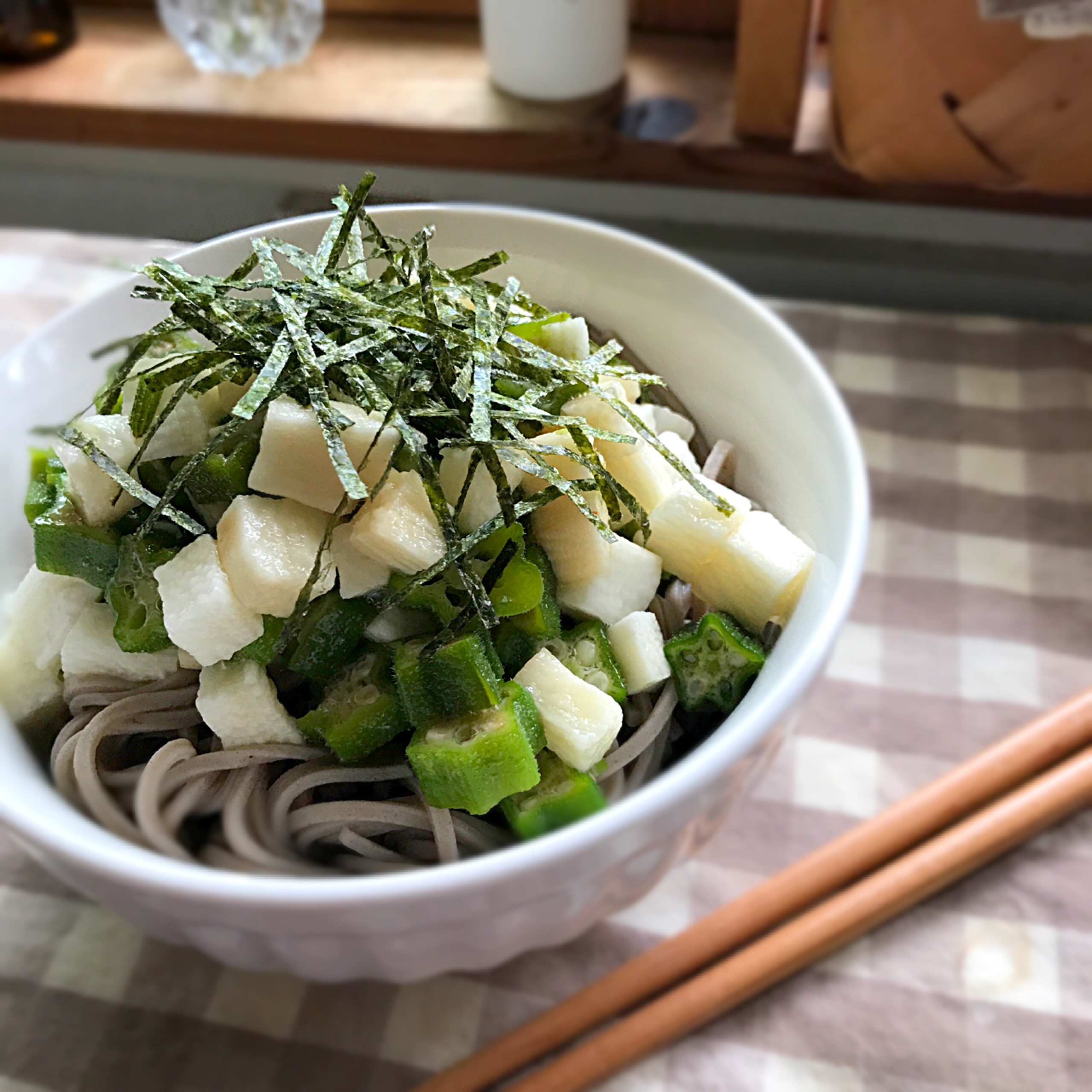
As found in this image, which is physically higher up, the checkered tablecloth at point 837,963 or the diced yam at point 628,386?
the diced yam at point 628,386

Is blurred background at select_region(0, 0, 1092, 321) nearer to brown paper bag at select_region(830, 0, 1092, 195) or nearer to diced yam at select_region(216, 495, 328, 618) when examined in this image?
brown paper bag at select_region(830, 0, 1092, 195)

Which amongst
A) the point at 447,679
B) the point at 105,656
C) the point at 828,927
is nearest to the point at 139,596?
the point at 105,656

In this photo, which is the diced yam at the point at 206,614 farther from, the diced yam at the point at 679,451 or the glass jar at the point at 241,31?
the glass jar at the point at 241,31

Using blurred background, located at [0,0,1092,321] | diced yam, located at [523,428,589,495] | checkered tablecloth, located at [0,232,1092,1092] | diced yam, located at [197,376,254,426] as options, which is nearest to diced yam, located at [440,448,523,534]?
diced yam, located at [523,428,589,495]

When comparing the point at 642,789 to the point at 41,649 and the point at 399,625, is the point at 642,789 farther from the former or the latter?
the point at 41,649

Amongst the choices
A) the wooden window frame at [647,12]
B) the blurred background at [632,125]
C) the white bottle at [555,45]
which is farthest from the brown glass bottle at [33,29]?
the white bottle at [555,45]
